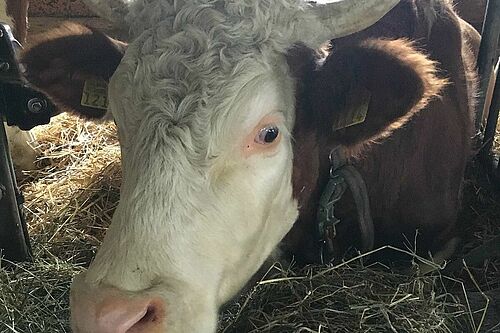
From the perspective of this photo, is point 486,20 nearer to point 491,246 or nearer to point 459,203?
point 459,203

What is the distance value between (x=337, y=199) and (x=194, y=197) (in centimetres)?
97

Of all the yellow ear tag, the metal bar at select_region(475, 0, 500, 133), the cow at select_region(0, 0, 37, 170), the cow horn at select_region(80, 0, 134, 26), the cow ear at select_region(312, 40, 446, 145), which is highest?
the cow horn at select_region(80, 0, 134, 26)

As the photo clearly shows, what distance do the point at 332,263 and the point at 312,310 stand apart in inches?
17.0

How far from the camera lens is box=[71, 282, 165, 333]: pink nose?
5.95ft

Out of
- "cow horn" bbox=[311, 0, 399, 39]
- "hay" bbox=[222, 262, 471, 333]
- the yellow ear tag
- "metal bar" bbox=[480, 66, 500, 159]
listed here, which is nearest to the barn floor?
"hay" bbox=[222, 262, 471, 333]

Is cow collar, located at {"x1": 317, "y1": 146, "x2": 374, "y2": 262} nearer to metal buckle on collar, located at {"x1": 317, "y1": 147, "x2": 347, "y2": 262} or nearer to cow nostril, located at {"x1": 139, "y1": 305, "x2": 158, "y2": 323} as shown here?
metal buckle on collar, located at {"x1": 317, "y1": 147, "x2": 347, "y2": 262}

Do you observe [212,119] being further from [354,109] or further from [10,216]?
[10,216]

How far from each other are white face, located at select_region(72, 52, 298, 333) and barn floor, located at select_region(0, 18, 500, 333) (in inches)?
16.3

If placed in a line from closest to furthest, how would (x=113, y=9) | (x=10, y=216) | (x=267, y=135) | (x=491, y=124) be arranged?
(x=267, y=135) → (x=113, y=9) → (x=10, y=216) → (x=491, y=124)

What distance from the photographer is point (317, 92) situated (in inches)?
91.7

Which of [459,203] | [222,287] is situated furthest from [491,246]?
[222,287]

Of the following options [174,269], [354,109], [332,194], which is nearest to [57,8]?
[332,194]

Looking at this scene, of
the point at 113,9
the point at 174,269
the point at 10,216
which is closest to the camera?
the point at 174,269

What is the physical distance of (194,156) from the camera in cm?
205
